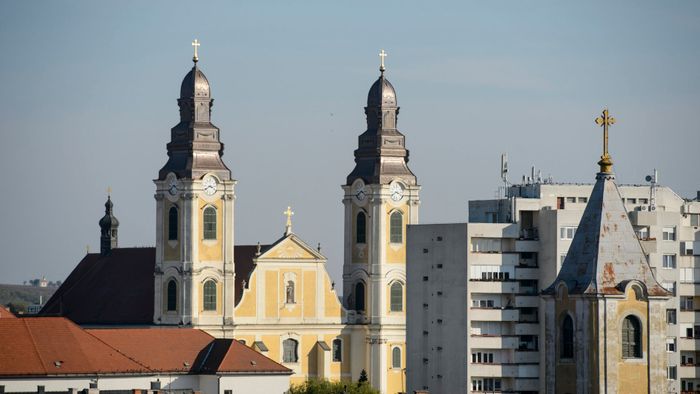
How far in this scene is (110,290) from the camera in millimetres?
142125

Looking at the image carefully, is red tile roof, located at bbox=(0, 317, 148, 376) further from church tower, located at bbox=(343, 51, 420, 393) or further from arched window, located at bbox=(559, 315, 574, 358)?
arched window, located at bbox=(559, 315, 574, 358)

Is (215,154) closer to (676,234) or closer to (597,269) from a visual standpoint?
(676,234)

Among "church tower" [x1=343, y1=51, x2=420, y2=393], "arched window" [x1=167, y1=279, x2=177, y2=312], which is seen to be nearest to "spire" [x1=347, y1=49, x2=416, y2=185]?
"church tower" [x1=343, y1=51, x2=420, y2=393]

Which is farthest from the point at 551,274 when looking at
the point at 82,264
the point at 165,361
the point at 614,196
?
the point at 82,264

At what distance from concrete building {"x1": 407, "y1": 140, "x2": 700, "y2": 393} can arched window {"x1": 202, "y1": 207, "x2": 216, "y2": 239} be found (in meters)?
19.2

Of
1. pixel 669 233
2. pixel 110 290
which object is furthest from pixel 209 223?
pixel 669 233

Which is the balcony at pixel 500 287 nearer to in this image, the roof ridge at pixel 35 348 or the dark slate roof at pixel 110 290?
the roof ridge at pixel 35 348

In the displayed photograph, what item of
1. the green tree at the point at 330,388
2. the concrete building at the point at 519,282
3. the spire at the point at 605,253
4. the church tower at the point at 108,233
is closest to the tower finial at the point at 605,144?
the spire at the point at 605,253

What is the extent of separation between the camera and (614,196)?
69750 millimetres

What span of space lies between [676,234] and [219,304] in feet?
104

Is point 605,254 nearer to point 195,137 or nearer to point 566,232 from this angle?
point 566,232

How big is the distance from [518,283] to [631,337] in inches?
1688

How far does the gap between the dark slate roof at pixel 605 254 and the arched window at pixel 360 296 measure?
6488 cm

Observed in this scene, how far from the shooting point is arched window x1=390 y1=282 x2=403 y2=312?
13388 centimetres
